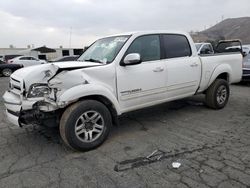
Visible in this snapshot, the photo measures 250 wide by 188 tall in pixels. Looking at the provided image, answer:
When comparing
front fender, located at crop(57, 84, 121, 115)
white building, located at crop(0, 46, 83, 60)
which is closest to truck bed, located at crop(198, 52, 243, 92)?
front fender, located at crop(57, 84, 121, 115)

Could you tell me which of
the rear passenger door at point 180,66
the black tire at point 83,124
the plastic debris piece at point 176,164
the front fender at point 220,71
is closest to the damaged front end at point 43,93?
the black tire at point 83,124

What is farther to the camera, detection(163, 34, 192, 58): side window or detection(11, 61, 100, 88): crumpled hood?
detection(163, 34, 192, 58): side window

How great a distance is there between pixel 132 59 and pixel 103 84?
0.64m

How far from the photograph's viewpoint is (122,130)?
197 inches

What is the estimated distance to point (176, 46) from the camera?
212 inches

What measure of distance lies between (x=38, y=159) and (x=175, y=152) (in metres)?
2.06

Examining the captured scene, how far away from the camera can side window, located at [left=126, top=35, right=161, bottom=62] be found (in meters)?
4.69

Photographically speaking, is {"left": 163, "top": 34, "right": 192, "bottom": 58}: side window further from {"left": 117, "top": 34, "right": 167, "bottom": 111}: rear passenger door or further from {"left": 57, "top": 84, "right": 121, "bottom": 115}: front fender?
{"left": 57, "top": 84, "right": 121, "bottom": 115}: front fender

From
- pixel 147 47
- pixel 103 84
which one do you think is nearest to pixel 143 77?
pixel 147 47

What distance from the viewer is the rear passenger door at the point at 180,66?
201 inches

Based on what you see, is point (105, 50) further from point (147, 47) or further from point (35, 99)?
point (35, 99)

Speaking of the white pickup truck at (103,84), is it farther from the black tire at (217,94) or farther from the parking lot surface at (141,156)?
the black tire at (217,94)

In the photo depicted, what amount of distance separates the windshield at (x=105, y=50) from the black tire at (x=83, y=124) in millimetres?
904

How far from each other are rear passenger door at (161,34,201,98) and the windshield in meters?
0.99
